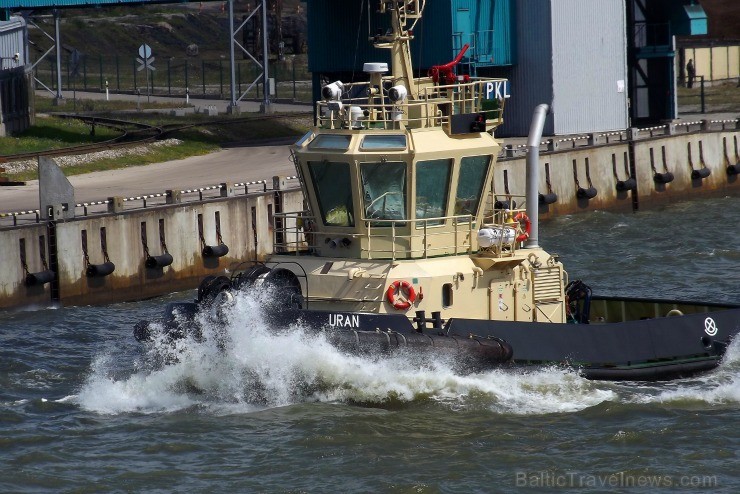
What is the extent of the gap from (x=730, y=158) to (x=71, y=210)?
73.7ft

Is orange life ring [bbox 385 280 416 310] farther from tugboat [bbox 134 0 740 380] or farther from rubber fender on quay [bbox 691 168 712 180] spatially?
rubber fender on quay [bbox 691 168 712 180]

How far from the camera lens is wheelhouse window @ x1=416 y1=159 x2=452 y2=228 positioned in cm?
1755

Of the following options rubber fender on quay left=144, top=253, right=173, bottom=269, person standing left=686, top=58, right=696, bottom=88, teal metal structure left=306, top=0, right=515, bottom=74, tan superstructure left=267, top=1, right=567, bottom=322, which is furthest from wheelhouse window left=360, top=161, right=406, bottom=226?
person standing left=686, top=58, right=696, bottom=88

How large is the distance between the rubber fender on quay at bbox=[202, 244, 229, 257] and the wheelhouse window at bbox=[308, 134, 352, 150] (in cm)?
1094

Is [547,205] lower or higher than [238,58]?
lower

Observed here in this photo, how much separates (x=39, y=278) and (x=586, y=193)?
16654 millimetres

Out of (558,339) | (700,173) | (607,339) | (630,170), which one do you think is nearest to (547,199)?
(630,170)

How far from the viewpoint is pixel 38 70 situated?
232 ft

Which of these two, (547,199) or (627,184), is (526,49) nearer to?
(627,184)

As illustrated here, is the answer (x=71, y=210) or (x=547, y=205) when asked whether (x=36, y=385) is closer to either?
(x=71, y=210)

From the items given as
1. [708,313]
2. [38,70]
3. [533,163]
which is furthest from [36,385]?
[38,70]

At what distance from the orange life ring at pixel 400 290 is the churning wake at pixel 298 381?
0.78 m

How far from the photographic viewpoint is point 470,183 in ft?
59.3

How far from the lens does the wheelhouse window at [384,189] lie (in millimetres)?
17453
